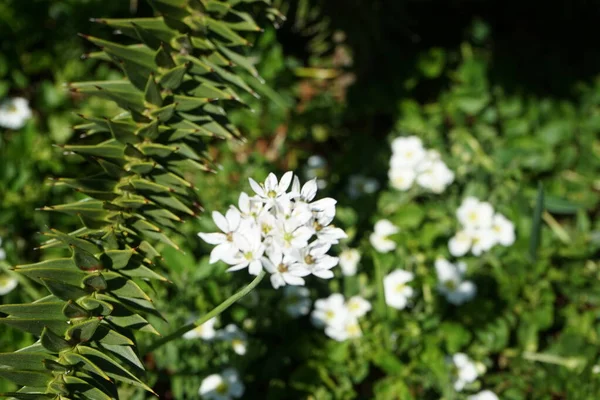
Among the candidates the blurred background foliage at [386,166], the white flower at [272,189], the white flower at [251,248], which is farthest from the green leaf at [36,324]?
the blurred background foliage at [386,166]

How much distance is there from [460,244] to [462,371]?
0.45 metres

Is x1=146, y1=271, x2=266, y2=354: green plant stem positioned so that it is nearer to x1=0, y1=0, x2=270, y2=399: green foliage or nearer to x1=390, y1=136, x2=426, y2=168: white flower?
x1=0, y1=0, x2=270, y2=399: green foliage

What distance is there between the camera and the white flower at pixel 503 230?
90.6 inches

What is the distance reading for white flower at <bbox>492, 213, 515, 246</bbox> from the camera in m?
2.30

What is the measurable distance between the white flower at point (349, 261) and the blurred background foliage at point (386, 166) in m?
0.04

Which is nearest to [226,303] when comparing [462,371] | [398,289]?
[398,289]

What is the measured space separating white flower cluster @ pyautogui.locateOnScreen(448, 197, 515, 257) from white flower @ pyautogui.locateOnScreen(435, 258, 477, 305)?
0.06 metres

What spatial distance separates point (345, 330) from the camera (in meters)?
2.07

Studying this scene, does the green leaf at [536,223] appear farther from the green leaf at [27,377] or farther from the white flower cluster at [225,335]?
the green leaf at [27,377]

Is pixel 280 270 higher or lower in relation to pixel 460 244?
higher

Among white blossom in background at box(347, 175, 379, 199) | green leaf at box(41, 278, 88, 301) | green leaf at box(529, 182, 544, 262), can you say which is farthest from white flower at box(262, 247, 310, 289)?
white blossom in background at box(347, 175, 379, 199)

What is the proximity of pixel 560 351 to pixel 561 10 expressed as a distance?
173 centimetres

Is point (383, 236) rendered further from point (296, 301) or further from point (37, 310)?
point (37, 310)

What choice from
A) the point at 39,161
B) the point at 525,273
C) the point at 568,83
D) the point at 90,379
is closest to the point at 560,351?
the point at 525,273
